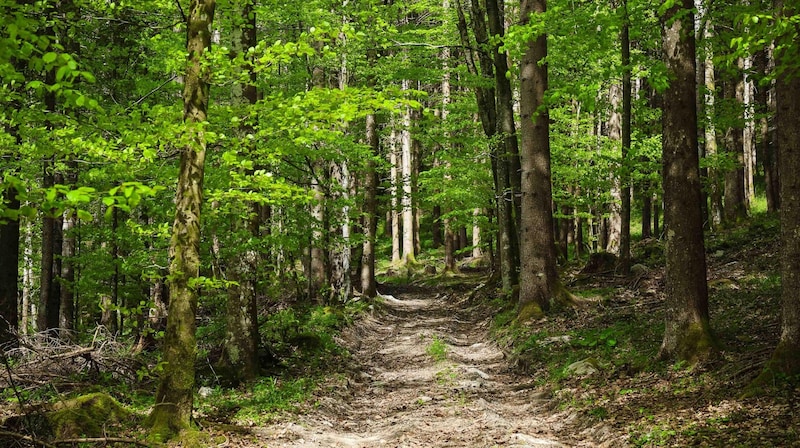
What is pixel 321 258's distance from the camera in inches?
734

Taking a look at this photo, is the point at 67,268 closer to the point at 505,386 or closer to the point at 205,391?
the point at 205,391

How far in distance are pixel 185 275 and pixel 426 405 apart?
4.02 m

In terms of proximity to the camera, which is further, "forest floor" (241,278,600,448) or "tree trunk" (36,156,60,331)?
"tree trunk" (36,156,60,331)

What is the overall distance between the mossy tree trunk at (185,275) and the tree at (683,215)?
5901 millimetres

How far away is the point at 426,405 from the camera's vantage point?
8.60m

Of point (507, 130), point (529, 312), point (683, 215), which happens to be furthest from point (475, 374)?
point (507, 130)

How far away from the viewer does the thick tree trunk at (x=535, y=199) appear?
1366cm

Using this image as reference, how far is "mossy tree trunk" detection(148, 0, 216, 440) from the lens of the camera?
20.8 feet

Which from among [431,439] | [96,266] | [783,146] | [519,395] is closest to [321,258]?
[96,266]

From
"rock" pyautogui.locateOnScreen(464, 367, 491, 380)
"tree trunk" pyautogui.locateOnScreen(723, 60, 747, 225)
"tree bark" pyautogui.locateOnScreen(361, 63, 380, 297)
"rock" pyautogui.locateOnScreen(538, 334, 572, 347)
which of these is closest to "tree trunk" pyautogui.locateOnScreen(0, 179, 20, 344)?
"rock" pyautogui.locateOnScreen(464, 367, 491, 380)

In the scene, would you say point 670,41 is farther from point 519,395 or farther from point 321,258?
point 321,258

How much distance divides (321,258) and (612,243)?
1154cm

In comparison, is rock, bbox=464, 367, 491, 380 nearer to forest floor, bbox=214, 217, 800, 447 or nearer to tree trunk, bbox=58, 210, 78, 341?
forest floor, bbox=214, 217, 800, 447

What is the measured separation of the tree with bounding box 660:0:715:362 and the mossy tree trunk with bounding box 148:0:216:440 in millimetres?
5901
